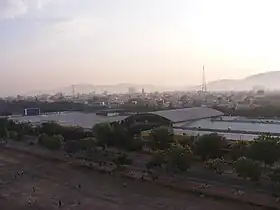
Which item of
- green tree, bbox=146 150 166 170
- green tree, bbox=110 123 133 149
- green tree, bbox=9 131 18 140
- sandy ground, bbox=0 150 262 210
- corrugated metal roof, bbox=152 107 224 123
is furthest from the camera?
corrugated metal roof, bbox=152 107 224 123

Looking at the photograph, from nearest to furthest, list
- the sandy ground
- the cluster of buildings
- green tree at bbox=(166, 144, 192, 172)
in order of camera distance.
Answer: the sandy ground < green tree at bbox=(166, 144, 192, 172) < the cluster of buildings

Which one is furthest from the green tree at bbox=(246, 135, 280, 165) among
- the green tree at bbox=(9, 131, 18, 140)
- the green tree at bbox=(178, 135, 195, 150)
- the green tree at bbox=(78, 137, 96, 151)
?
the green tree at bbox=(9, 131, 18, 140)

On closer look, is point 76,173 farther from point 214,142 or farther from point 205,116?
point 205,116

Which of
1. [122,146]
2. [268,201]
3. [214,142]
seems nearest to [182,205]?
[268,201]

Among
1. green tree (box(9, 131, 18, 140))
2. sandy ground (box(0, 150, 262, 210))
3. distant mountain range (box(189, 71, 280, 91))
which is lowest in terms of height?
sandy ground (box(0, 150, 262, 210))

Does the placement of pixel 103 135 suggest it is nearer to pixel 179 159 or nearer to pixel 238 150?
pixel 238 150

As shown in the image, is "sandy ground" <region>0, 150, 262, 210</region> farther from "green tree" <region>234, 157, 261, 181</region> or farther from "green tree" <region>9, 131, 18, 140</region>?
"green tree" <region>9, 131, 18, 140</region>

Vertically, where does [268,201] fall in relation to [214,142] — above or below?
below
